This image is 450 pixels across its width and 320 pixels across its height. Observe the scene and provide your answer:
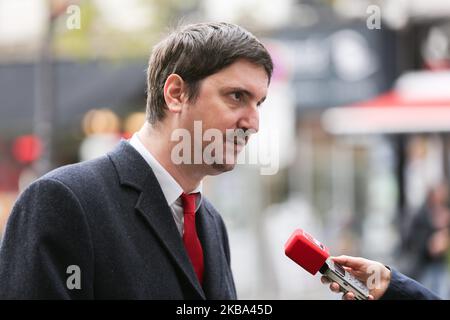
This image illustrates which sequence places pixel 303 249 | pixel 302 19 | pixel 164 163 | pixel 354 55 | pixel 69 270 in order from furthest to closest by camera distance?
pixel 302 19, pixel 354 55, pixel 164 163, pixel 303 249, pixel 69 270

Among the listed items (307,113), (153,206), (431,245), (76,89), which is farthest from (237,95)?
(307,113)

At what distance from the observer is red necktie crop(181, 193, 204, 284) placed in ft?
8.12

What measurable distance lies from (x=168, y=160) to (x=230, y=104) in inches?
9.9

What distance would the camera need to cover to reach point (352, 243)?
14.9 meters

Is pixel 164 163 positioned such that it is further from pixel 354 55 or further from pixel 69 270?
pixel 354 55

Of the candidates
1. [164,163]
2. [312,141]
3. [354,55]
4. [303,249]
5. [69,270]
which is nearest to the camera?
[69,270]

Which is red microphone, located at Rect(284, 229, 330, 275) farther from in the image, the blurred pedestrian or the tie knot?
the blurred pedestrian

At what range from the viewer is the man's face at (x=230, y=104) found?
2.34 m

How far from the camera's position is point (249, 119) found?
235cm

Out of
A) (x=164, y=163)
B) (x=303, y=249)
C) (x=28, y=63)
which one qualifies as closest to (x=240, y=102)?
(x=164, y=163)

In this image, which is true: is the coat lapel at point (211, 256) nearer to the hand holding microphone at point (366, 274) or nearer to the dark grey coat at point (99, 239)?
the dark grey coat at point (99, 239)

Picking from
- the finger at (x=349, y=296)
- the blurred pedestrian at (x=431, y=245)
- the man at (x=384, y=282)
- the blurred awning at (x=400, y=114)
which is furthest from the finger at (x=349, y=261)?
the blurred awning at (x=400, y=114)

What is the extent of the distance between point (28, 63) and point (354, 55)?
6150 millimetres

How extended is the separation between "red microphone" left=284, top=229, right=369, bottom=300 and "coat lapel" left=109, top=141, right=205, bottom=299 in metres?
0.29
